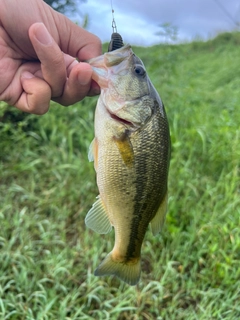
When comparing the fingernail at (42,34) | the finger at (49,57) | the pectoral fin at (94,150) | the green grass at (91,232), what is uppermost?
the fingernail at (42,34)

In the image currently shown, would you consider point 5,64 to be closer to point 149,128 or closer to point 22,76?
point 22,76

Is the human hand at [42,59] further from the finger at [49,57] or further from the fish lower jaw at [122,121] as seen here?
the fish lower jaw at [122,121]

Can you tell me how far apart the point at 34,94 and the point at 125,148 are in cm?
47

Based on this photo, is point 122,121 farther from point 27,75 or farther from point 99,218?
point 27,75

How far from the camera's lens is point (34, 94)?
152 cm

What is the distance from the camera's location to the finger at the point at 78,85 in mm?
1340

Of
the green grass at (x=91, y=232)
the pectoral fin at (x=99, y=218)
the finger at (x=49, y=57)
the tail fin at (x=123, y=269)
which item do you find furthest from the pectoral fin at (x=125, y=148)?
the green grass at (x=91, y=232)

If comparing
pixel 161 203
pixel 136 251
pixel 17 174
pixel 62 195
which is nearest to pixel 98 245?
pixel 62 195

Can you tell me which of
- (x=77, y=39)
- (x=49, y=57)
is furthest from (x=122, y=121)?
(x=77, y=39)

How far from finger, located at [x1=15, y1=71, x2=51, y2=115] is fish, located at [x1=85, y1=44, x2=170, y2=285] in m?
0.23

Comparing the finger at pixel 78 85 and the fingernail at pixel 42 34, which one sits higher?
the fingernail at pixel 42 34

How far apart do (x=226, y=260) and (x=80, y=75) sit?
1796 millimetres

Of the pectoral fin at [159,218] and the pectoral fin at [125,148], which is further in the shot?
the pectoral fin at [159,218]

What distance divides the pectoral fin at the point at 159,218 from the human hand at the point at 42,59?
506mm
